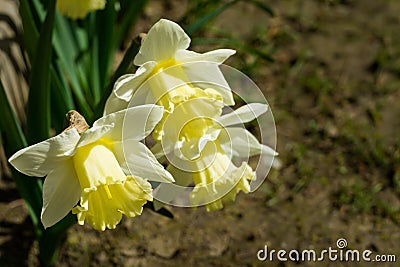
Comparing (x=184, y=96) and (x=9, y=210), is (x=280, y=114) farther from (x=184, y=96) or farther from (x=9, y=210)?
(x=184, y=96)

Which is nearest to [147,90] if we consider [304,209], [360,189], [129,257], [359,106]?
[129,257]

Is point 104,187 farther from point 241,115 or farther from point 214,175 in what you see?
point 241,115

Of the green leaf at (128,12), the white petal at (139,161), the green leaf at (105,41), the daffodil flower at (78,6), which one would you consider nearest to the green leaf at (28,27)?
the daffodil flower at (78,6)

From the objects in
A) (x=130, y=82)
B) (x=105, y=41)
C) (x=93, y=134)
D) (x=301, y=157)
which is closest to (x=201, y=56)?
(x=130, y=82)

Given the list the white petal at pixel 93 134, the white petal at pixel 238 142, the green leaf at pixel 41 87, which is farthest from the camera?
the green leaf at pixel 41 87

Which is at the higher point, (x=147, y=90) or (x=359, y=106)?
(x=147, y=90)

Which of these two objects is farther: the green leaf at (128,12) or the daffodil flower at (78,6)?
the green leaf at (128,12)

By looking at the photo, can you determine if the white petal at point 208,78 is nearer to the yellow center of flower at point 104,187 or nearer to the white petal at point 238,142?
the white petal at point 238,142
